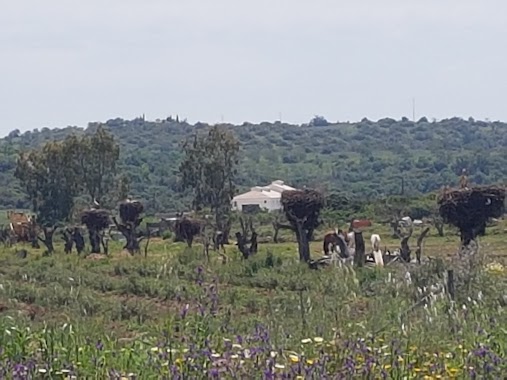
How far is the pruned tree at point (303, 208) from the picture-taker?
25.2 meters

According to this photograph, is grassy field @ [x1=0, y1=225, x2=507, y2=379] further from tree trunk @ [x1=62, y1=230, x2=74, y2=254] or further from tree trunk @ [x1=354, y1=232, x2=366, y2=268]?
tree trunk @ [x1=62, y1=230, x2=74, y2=254]

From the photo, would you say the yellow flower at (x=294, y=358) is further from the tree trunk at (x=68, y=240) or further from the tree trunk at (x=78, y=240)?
the tree trunk at (x=78, y=240)

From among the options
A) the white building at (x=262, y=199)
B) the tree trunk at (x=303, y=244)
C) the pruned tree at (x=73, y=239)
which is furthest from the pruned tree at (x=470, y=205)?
the white building at (x=262, y=199)

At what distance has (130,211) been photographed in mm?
34188

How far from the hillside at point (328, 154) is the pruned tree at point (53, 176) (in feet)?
27.8

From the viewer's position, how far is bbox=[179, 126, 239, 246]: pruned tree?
187 feet

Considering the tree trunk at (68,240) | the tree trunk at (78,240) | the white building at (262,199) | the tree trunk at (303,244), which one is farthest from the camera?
the white building at (262,199)

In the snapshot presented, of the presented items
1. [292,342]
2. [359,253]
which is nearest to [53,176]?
[359,253]

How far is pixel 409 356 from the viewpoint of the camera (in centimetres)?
543

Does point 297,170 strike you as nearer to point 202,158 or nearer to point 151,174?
point 151,174

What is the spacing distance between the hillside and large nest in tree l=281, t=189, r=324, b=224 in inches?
1672

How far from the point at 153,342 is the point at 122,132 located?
458 feet

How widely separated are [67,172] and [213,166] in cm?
766


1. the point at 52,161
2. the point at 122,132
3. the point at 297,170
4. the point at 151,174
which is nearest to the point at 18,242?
the point at 52,161
